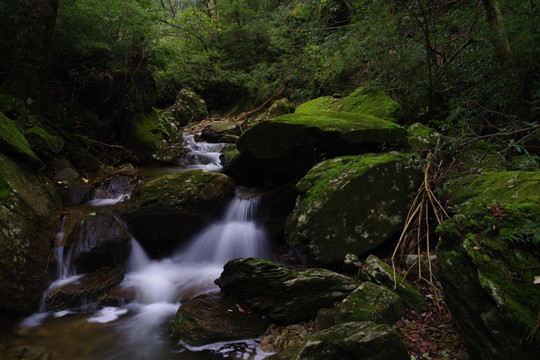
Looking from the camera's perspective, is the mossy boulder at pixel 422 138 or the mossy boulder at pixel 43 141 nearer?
the mossy boulder at pixel 422 138

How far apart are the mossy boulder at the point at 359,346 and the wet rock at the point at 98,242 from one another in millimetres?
3868

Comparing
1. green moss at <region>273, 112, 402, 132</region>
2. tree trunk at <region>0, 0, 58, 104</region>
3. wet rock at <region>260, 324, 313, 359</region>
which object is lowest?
wet rock at <region>260, 324, 313, 359</region>

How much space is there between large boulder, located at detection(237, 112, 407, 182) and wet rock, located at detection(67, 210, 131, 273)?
2669 millimetres

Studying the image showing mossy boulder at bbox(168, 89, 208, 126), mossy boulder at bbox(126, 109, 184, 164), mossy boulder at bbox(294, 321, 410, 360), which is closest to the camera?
mossy boulder at bbox(294, 321, 410, 360)

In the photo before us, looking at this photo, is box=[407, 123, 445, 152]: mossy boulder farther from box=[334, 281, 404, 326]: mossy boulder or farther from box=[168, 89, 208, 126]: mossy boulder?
box=[168, 89, 208, 126]: mossy boulder

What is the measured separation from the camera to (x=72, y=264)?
4.82m

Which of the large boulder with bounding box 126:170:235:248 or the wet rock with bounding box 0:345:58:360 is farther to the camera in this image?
the large boulder with bounding box 126:170:235:248

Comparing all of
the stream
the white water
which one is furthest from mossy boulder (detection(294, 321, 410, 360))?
the white water

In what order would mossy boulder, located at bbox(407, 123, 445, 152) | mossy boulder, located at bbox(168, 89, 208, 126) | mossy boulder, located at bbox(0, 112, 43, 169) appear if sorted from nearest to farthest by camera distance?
1. mossy boulder, located at bbox(0, 112, 43, 169)
2. mossy boulder, located at bbox(407, 123, 445, 152)
3. mossy boulder, located at bbox(168, 89, 208, 126)

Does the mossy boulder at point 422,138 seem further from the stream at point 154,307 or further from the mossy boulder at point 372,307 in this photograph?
the stream at point 154,307

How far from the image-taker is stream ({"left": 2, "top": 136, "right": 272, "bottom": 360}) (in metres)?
3.50

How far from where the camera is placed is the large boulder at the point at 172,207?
5648 mm

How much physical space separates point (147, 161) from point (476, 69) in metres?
8.45

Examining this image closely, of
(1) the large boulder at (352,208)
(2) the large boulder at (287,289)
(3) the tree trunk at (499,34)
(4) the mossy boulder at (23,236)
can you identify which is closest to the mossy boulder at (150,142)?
(4) the mossy boulder at (23,236)
